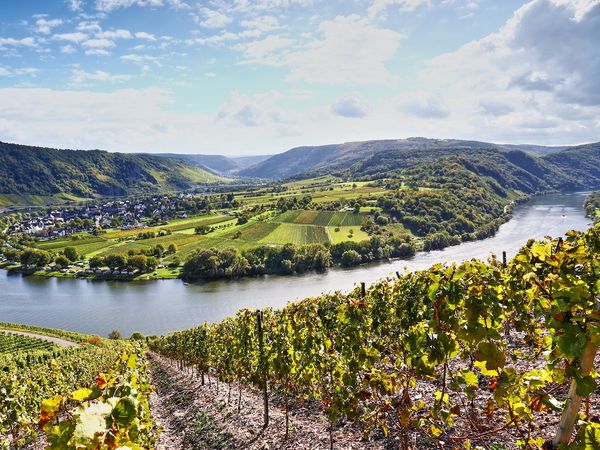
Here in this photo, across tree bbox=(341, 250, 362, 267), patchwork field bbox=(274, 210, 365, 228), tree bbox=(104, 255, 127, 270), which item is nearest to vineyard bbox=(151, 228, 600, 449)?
tree bbox=(341, 250, 362, 267)

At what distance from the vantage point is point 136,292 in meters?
77.6

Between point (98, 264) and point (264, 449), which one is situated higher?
point (264, 449)

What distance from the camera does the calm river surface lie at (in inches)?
2391

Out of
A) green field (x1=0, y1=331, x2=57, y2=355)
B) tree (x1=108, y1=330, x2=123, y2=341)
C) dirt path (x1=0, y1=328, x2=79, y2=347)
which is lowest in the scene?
tree (x1=108, y1=330, x2=123, y2=341)

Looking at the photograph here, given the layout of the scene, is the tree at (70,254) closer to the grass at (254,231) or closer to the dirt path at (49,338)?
the grass at (254,231)

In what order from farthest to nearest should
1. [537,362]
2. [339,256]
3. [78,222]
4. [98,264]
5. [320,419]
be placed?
1. [78,222]
2. [98,264]
3. [339,256]
4. [320,419]
5. [537,362]

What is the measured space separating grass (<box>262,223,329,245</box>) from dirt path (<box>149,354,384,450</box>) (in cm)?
7565

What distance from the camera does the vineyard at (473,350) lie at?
254 cm

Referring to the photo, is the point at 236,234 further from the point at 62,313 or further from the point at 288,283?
the point at 62,313

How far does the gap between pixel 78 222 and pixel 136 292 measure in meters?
106

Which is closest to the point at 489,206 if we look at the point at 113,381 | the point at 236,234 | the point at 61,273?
the point at 236,234

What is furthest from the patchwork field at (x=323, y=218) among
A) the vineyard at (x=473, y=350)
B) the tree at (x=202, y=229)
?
the vineyard at (x=473, y=350)

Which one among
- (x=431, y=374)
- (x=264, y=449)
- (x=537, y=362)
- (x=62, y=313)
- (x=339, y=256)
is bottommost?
(x=62, y=313)

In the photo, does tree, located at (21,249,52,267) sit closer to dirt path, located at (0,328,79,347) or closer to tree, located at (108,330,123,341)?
dirt path, located at (0,328,79,347)
